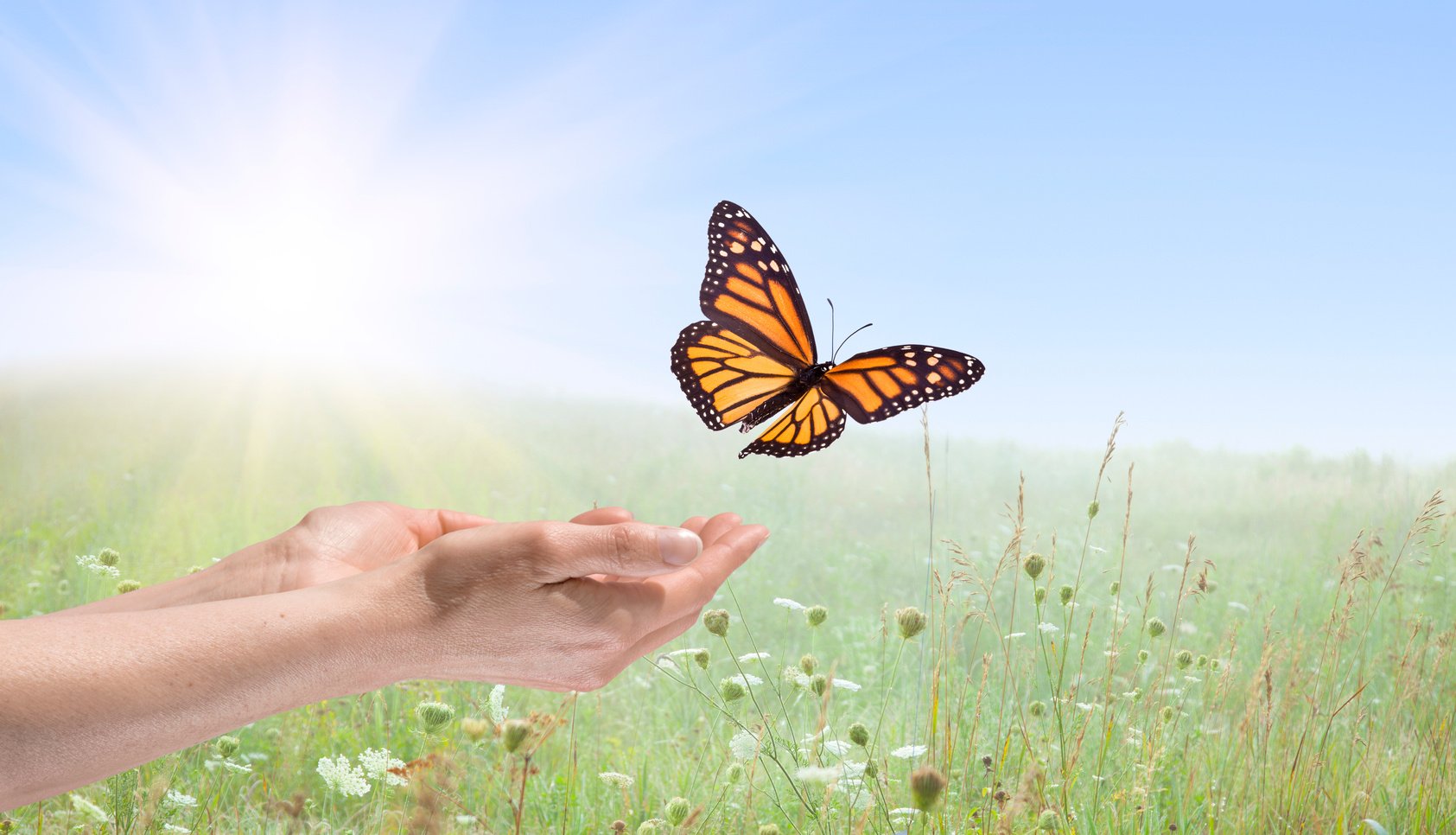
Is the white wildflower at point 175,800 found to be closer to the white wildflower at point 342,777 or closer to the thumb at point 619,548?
Result: the white wildflower at point 342,777

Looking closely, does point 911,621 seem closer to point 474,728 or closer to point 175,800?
point 474,728

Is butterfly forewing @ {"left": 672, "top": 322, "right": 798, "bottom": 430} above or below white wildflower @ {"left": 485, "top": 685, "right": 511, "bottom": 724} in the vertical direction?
above

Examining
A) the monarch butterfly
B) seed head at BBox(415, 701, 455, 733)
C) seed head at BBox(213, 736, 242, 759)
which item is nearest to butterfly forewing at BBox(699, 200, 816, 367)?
the monarch butterfly

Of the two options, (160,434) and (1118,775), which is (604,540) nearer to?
(1118,775)

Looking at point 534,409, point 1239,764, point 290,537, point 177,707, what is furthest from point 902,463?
point 177,707

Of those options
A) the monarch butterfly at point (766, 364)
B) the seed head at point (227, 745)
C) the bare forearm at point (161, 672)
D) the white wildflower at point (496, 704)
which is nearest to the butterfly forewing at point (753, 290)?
the monarch butterfly at point (766, 364)

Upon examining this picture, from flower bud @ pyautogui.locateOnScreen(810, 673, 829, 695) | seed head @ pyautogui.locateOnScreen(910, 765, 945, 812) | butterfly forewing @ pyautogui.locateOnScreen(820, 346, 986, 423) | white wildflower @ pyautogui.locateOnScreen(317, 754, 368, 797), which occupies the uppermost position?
butterfly forewing @ pyautogui.locateOnScreen(820, 346, 986, 423)

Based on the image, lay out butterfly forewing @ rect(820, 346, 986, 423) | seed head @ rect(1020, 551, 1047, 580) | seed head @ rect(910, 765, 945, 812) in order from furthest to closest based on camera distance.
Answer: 1. butterfly forewing @ rect(820, 346, 986, 423)
2. seed head @ rect(1020, 551, 1047, 580)
3. seed head @ rect(910, 765, 945, 812)

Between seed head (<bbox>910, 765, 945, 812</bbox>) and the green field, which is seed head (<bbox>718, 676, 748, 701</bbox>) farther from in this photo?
seed head (<bbox>910, 765, 945, 812</bbox>)
